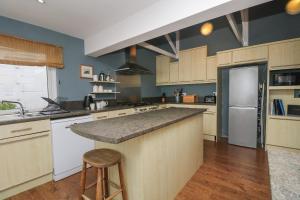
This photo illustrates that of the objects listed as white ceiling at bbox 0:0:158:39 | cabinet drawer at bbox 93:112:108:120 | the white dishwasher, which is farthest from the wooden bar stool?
white ceiling at bbox 0:0:158:39

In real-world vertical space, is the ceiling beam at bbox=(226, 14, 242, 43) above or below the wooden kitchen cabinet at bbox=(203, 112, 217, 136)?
above

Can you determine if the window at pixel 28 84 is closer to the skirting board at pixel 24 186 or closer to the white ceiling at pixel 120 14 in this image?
the white ceiling at pixel 120 14

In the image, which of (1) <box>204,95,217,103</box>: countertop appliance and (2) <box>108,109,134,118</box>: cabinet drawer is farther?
(1) <box>204,95,217,103</box>: countertop appliance

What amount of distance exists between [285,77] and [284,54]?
1.37 ft

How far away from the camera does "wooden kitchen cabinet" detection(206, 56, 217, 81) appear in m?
3.73

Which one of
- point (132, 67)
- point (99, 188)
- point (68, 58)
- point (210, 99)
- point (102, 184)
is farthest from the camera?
point (210, 99)

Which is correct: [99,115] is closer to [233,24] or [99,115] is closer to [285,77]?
[233,24]

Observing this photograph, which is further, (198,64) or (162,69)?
(162,69)

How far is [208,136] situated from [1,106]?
13.1 feet

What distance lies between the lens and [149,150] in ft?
4.56

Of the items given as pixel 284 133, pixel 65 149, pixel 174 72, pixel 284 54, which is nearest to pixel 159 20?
pixel 65 149

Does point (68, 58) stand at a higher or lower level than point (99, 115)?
higher

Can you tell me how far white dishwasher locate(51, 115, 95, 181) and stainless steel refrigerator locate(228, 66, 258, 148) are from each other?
121 inches

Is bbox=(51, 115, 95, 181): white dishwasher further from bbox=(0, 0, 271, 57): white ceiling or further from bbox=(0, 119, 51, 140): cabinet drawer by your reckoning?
bbox=(0, 0, 271, 57): white ceiling
